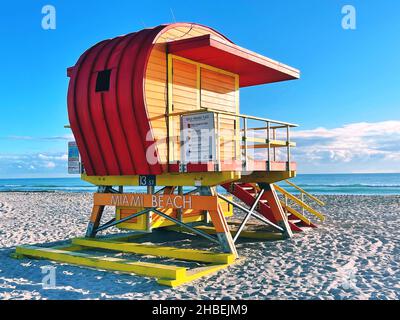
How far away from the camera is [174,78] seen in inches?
343

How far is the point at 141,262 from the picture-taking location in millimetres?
7418

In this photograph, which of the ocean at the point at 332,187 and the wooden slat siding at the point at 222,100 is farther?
the ocean at the point at 332,187

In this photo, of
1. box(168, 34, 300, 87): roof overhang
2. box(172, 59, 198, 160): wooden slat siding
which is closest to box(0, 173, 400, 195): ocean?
box(168, 34, 300, 87): roof overhang

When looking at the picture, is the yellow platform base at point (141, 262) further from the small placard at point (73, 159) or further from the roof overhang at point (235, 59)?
the roof overhang at point (235, 59)

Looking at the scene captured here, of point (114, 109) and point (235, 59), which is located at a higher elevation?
point (235, 59)

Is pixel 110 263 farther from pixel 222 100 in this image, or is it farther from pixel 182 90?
pixel 222 100

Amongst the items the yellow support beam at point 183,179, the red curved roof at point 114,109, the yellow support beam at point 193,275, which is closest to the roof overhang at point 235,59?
the red curved roof at point 114,109

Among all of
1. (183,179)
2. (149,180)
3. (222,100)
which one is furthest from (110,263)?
(222,100)

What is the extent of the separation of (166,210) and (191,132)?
3169 millimetres

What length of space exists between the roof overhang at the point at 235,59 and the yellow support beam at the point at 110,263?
4.12 metres

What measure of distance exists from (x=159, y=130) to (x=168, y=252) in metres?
2.36

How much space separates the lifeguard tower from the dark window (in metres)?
0.02

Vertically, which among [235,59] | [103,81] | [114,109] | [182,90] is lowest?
[114,109]

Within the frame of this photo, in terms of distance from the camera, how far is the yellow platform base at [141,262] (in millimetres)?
6705
